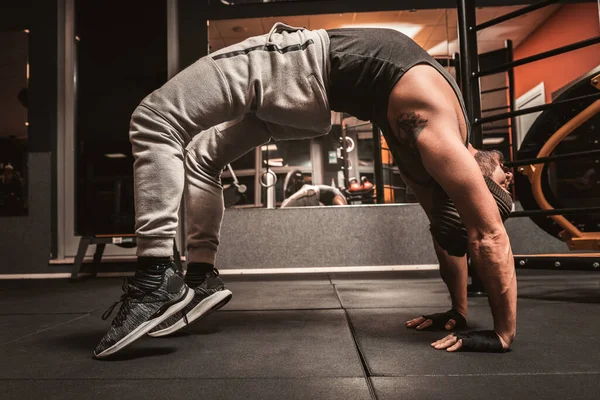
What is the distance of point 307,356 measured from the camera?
1168 mm

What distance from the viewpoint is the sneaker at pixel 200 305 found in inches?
53.4

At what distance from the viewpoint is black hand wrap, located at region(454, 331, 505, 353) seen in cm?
116

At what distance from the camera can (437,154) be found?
117 centimetres

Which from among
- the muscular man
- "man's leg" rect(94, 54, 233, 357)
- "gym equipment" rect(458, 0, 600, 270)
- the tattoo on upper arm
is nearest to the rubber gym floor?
"man's leg" rect(94, 54, 233, 357)

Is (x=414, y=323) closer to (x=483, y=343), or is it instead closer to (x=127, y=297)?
(x=483, y=343)

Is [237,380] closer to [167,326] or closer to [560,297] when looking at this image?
[167,326]

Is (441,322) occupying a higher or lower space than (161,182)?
lower

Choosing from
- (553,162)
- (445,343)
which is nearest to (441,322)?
(445,343)

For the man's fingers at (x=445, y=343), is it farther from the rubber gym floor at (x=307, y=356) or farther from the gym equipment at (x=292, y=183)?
the gym equipment at (x=292, y=183)

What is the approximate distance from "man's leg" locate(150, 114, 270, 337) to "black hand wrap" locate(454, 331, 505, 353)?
2.53 ft

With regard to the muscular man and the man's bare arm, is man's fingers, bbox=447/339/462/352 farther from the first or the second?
the muscular man

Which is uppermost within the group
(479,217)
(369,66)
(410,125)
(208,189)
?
(369,66)

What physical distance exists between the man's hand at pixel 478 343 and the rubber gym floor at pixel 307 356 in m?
0.02

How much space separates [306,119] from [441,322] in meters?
0.81
